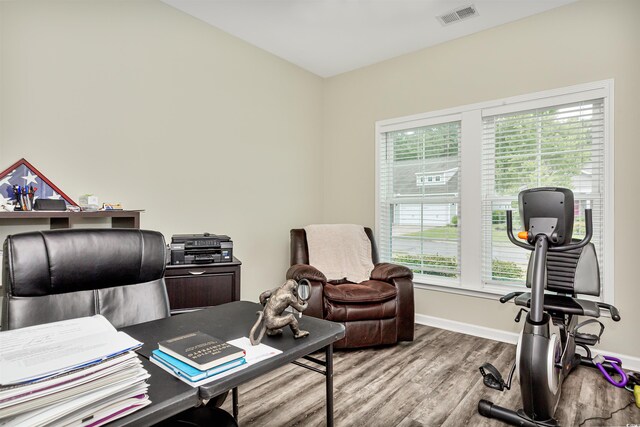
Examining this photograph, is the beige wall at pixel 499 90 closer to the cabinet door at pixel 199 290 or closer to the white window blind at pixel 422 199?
the white window blind at pixel 422 199

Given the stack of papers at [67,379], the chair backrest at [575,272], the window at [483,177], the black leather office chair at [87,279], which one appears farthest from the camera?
the window at [483,177]

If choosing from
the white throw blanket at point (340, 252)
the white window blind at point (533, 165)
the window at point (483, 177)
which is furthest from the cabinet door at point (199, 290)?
the white window blind at point (533, 165)

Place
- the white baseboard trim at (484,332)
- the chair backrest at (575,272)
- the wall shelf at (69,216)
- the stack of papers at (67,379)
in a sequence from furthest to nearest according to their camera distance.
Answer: the white baseboard trim at (484,332), the chair backrest at (575,272), the wall shelf at (69,216), the stack of papers at (67,379)

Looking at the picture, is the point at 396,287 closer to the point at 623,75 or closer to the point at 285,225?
the point at 285,225

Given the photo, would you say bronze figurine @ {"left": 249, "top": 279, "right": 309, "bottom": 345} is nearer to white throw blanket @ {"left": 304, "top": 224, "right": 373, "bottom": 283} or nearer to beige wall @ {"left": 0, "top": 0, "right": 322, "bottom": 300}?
beige wall @ {"left": 0, "top": 0, "right": 322, "bottom": 300}

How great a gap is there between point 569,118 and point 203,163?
10.1 ft

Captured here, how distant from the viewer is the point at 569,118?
290 cm

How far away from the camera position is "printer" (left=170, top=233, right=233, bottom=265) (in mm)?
2490

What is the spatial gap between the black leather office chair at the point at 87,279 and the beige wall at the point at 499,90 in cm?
283

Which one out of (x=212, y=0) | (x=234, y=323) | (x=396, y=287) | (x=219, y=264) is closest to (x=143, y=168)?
(x=219, y=264)

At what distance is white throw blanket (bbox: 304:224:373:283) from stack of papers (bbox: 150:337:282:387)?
2460 millimetres

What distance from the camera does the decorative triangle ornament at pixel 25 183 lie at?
2.09m

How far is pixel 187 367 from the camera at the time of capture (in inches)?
33.7

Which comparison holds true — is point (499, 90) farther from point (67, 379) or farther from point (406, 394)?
point (67, 379)
